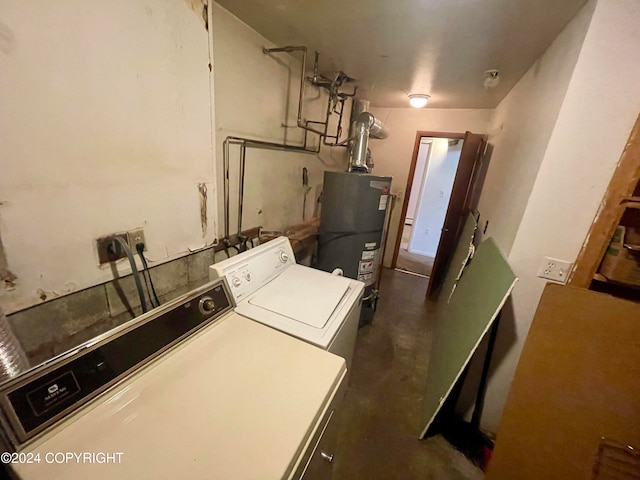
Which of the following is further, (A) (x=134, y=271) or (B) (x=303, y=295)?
(B) (x=303, y=295)

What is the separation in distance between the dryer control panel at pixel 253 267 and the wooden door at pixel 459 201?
232 cm

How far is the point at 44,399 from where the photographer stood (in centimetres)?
55

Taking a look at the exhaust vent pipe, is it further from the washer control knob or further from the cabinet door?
the cabinet door

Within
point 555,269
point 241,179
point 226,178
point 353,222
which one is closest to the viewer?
point 555,269

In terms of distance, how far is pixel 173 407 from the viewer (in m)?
0.64

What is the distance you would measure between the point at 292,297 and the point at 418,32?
163cm

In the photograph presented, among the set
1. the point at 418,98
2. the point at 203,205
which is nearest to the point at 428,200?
the point at 418,98

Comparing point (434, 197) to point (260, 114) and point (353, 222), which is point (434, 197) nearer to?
point (353, 222)

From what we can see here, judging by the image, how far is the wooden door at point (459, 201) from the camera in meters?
2.74

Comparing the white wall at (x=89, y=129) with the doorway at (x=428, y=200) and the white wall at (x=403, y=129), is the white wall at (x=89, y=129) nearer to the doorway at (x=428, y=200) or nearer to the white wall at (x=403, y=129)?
the white wall at (x=403, y=129)

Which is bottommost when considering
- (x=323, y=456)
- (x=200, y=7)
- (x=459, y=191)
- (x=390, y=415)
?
(x=390, y=415)

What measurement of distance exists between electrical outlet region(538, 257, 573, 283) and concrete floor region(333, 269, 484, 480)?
44.6 inches

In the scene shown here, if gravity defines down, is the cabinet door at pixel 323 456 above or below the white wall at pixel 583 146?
below

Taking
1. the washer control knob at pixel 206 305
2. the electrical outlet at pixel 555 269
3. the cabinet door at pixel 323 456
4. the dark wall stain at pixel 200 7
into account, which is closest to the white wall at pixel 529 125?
the electrical outlet at pixel 555 269
